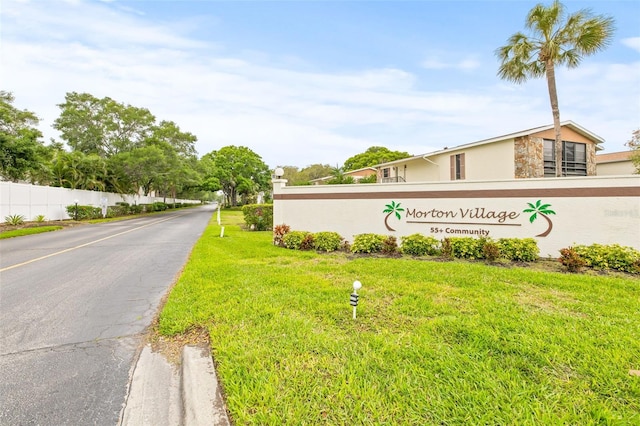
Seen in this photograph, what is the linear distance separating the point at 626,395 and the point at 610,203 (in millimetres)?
6887

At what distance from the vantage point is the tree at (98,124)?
1082 inches

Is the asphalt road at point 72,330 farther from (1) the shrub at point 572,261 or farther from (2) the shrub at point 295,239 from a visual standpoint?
(1) the shrub at point 572,261

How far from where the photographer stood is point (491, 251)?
23.2ft

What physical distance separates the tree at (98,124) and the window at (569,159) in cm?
3412

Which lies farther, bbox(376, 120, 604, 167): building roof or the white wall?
bbox(376, 120, 604, 167): building roof

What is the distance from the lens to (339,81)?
1480 cm

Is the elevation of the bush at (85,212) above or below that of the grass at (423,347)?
above

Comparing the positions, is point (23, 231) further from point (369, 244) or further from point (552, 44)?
point (552, 44)

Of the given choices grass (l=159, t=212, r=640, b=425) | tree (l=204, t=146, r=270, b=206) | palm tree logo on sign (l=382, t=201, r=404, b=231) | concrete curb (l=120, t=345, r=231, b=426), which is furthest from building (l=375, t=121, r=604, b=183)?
tree (l=204, t=146, r=270, b=206)

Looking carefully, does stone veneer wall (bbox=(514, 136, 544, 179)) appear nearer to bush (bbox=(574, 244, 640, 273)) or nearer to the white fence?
bush (bbox=(574, 244, 640, 273))

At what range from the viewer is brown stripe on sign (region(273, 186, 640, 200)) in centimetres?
714

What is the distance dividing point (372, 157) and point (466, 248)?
40069 millimetres

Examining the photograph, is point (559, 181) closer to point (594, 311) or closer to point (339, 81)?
point (594, 311)

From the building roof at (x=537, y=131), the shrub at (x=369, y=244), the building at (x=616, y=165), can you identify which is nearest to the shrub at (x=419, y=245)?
the shrub at (x=369, y=244)
